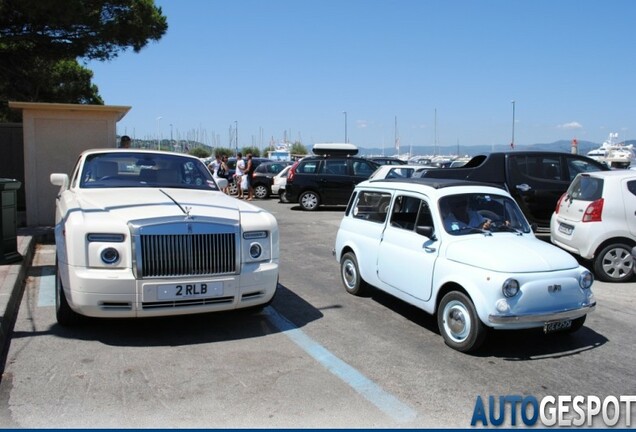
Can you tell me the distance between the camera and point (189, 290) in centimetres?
509

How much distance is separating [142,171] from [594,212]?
652 centimetres

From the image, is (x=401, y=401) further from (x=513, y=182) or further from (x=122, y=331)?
(x=513, y=182)

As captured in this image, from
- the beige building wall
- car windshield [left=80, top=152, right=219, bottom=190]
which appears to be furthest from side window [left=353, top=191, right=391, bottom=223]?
the beige building wall

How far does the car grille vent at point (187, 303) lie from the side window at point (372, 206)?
7.65ft

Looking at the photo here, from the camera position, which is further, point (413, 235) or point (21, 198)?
point (21, 198)

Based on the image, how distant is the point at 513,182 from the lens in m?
11.3

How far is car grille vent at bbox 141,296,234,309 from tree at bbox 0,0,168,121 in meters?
9.08

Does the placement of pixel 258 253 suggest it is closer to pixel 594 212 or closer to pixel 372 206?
pixel 372 206

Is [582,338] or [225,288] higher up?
[225,288]

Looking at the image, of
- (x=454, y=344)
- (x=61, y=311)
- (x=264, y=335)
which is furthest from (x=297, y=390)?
(x=61, y=311)

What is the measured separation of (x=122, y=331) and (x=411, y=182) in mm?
3613

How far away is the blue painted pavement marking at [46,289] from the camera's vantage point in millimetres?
6582

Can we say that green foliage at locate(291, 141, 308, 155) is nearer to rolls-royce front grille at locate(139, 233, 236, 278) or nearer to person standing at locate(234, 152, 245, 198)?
person standing at locate(234, 152, 245, 198)

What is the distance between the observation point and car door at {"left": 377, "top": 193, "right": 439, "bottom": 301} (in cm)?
566
